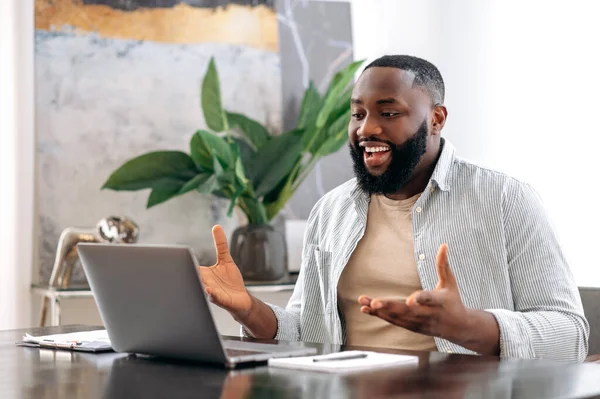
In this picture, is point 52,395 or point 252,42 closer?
point 52,395

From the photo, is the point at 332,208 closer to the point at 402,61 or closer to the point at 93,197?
the point at 402,61

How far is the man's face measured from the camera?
84.4 inches

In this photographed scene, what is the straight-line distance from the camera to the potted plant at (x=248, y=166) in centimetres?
321

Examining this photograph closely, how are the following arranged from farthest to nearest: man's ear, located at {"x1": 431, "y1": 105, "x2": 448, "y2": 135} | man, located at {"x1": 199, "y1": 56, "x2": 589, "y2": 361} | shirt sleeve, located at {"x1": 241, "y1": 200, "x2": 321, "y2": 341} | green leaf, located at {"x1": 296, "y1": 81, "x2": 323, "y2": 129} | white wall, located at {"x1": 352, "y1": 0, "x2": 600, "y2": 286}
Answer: green leaf, located at {"x1": 296, "y1": 81, "x2": 323, "y2": 129} → white wall, located at {"x1": 352, "y1": 0, "x2": 600, "y2": 286} → man's ear, located at {"x1": 431, "y1": 105, "x2": 448, "y2": 135} → shirt sleeve, located at {"x1": 241, "y1": 200, "x2": 321, "y2": 341} → man, located at {"x1": 199, "y1": 56, "x2": 589, "y2": 361}

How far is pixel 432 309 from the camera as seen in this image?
1.49 m

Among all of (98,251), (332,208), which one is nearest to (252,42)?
(332,208)

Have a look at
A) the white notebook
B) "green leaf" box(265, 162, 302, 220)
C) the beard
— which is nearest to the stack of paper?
the white notebook

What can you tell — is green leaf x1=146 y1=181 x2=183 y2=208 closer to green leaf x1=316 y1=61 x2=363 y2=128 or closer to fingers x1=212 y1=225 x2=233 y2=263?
green leaf x1=316 y1=61 x2=363 y2=128

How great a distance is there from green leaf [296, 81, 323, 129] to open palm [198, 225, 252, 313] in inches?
64.9

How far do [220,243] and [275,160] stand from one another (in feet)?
5.11

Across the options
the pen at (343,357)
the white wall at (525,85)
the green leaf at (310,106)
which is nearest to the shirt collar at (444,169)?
the pen at (343,357)

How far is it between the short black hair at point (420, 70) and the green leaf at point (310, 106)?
1.27m

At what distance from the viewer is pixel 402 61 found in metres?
2.18

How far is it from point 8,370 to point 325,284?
924mm
